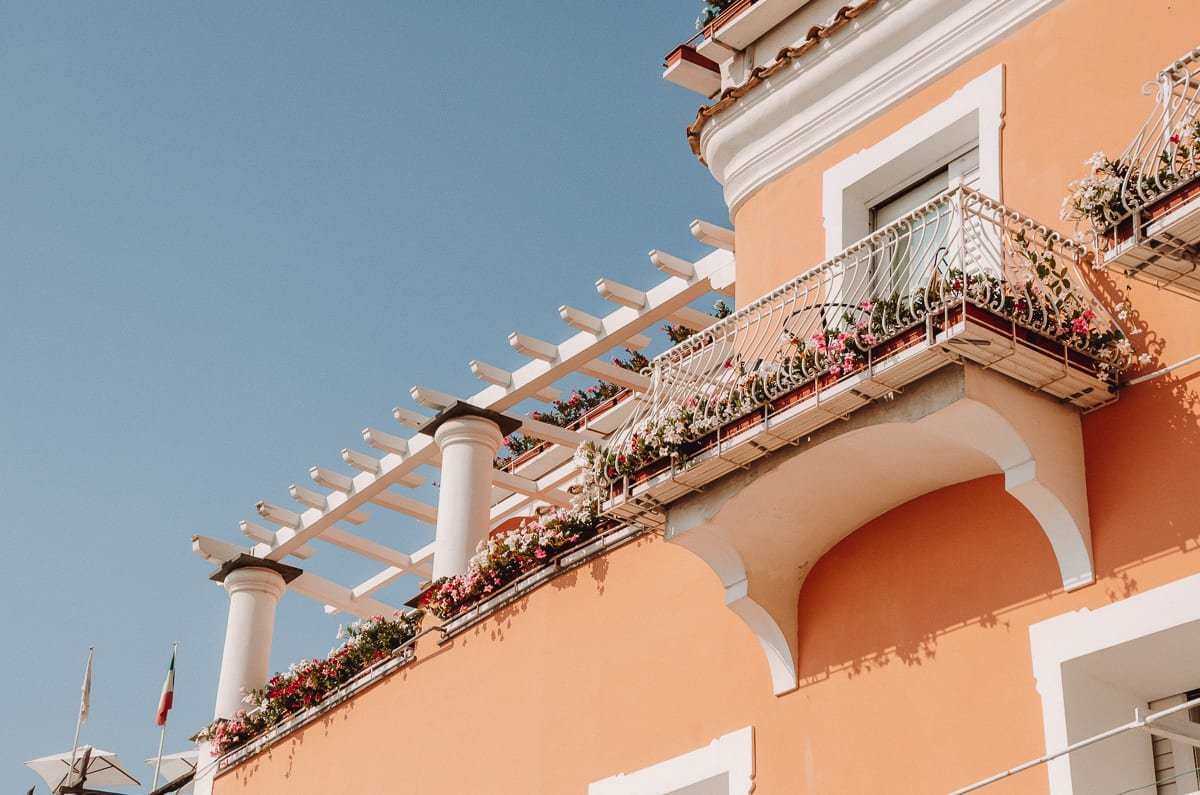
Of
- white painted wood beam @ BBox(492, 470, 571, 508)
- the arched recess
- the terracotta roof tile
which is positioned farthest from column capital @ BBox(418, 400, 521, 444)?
the arched recess

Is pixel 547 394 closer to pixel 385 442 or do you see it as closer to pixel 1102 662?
pixel 385 442

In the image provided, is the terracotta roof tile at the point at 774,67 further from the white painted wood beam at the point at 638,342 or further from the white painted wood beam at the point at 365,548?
the white painted wood beam at the point at 365,548

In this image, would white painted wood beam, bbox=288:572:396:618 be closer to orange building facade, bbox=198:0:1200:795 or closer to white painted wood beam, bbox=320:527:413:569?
white painted wood beam, bbox=320:527:413:569

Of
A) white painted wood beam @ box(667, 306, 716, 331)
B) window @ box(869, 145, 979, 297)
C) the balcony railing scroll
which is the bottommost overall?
the balcony railing scroll

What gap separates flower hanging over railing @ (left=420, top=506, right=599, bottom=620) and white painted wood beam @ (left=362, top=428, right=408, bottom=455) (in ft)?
10.4

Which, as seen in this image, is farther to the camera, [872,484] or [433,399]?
[433,399]

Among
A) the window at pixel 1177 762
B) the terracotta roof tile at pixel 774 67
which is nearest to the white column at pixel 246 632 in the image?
the terracotta roof tile at pixel 774 67

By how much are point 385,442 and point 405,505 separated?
1570mm

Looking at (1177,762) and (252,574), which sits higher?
(252,574)

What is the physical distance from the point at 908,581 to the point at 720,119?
4.09m

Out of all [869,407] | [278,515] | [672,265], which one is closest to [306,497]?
[278,515]

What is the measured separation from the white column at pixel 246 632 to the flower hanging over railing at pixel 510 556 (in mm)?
3641

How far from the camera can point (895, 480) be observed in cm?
1019

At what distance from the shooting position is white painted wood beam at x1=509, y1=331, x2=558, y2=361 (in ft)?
54.1
